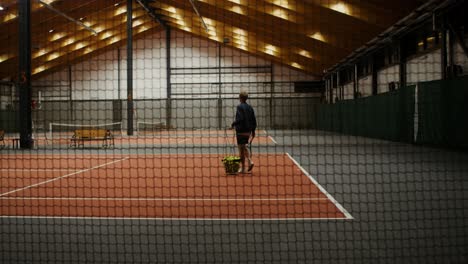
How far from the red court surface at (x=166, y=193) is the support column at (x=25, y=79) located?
6.02 meters

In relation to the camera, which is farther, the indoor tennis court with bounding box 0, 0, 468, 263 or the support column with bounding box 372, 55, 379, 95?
the support column with bounding box 372, 55, 379, 95

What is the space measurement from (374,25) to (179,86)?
1992 centimetres

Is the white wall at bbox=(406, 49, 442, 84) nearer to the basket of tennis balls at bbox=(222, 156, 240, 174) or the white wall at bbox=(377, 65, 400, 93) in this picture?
the white wall at bbox=(377, 65, 400, 93)

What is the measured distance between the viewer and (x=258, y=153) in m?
13.6

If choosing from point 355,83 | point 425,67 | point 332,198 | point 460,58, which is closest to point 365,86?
point 355,83

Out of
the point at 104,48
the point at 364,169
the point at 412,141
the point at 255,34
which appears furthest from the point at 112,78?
the point at 364,169

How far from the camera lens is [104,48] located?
34.2 m

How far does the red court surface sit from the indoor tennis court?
0.05m

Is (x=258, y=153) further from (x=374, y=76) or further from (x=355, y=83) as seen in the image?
(x=355, y=83)

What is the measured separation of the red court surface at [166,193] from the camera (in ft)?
17.7

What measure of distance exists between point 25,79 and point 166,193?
1115 cm

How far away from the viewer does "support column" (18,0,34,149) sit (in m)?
15.5

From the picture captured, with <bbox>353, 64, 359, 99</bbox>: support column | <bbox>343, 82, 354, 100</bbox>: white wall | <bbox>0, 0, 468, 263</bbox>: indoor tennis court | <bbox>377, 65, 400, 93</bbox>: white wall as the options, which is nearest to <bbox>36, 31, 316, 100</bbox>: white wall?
<bbox>0, 0, 468, 263</bbox>: indoor tennis court

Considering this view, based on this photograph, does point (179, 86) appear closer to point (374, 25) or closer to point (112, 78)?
point (112, 78)
